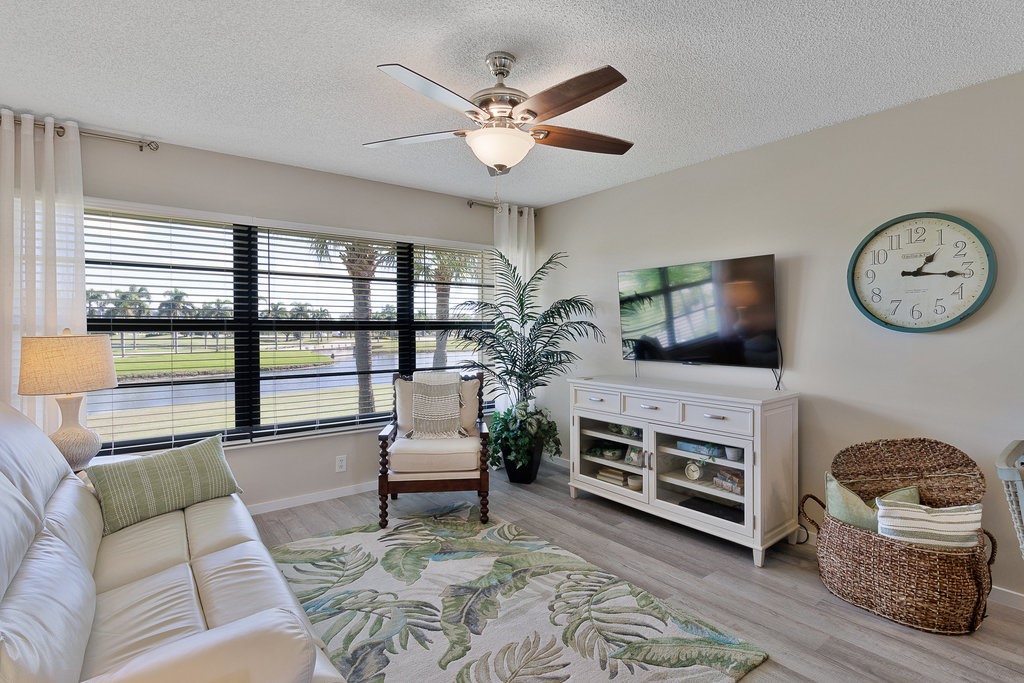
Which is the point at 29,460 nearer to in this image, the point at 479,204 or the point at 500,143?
the point at 500,143

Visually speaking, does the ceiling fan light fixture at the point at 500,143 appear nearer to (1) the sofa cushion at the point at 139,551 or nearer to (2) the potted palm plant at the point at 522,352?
(1) the sofa cushion at the point at 139,551

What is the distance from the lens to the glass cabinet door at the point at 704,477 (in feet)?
9.37

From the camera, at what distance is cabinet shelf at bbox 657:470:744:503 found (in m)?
2.94

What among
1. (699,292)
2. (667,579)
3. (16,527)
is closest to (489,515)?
(667,579)

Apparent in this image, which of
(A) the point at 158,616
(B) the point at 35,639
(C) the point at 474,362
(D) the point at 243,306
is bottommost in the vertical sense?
(A) the point at 158,616

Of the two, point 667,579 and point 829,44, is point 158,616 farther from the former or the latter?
point 829,44

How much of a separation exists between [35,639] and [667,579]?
2.47 meters

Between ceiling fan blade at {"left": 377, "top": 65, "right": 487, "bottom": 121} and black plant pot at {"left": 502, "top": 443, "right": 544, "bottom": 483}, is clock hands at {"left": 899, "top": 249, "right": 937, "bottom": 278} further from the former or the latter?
black plant pot at {"left": 502, "top": 443, "right": 544, "bottom": 483}

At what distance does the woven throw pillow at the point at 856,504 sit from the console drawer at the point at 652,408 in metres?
0.87

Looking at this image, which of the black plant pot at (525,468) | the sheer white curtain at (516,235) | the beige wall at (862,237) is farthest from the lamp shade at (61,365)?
the beige wall at (862,237)

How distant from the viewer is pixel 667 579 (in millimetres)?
2609

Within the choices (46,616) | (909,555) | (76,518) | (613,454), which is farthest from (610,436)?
(46,616)

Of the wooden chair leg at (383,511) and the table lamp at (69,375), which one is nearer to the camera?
the table lamp at (69,375)

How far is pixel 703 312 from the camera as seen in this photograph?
3389 mm
